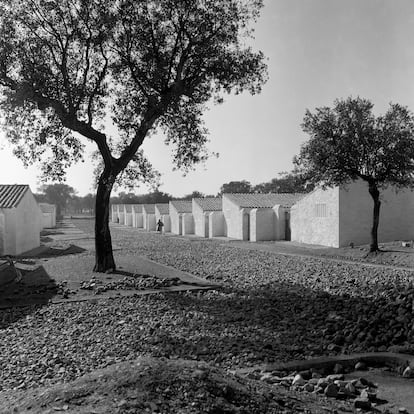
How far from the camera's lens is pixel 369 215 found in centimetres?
2833

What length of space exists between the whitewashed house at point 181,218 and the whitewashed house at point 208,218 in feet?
4.25

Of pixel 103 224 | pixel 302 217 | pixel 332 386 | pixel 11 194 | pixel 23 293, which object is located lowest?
pixel 23 293

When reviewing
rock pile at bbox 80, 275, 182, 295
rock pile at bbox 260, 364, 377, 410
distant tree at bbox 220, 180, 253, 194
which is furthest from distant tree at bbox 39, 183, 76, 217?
rock pile at bbox 260, 364, 377, 410

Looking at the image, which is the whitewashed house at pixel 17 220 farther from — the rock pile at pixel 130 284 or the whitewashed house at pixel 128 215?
the whitewashed house at pixel 128 215

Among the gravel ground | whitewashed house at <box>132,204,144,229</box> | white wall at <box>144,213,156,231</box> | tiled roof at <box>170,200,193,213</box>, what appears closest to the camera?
the gravel ground

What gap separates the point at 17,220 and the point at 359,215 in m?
19.3

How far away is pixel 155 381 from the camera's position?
4.24 meters

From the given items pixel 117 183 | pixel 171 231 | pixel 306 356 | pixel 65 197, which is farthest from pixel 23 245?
pixel 65 197

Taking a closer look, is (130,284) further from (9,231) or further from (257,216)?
(257,216)

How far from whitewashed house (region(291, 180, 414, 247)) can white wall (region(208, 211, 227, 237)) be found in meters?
15.4

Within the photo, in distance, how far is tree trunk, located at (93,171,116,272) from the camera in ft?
52.1

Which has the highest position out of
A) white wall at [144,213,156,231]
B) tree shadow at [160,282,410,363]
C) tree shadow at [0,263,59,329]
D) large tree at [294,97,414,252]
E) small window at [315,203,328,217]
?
large tree at [294,97,414,252]

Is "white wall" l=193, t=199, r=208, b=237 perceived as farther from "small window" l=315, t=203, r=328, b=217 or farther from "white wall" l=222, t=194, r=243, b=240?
"small window" l=315, t=203, r=328, b=217

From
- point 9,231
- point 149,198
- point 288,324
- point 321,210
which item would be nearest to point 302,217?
point 321,210
